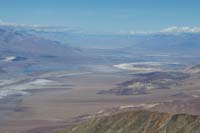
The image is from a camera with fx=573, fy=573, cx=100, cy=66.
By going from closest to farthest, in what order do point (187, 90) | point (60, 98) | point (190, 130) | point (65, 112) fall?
1. point (190, 130)
2. point (65, 112)
3. point (60, 98)
4. point (187, 90)

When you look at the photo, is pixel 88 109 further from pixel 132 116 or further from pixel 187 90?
pixel 132 116

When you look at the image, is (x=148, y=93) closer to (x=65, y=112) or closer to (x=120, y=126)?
(x=65, y=112)

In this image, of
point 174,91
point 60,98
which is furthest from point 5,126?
point 174,91

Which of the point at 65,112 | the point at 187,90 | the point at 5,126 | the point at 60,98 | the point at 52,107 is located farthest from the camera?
the point at 187,90

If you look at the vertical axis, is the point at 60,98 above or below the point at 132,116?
below

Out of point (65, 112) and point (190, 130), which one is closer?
point (190, 130)

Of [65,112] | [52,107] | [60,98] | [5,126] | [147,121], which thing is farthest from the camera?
[60,98]

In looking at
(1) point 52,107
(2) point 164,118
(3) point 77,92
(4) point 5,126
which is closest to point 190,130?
(2) point 164,118
